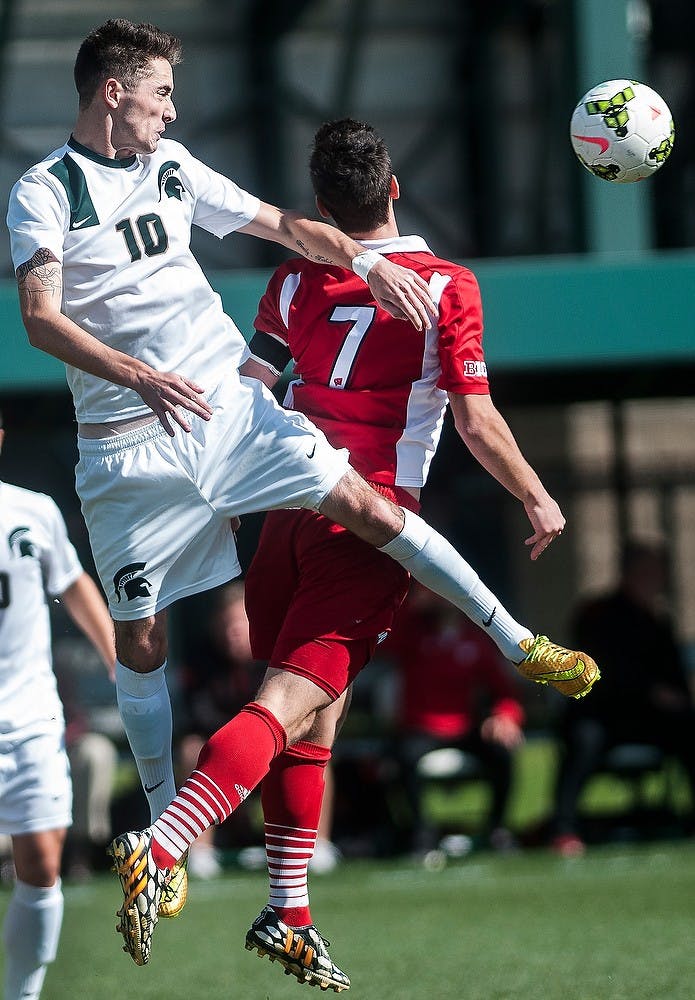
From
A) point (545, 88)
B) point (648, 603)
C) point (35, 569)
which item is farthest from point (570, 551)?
point (35, 569)

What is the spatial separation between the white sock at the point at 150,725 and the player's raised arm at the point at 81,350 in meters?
0.84

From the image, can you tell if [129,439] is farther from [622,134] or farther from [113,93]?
[622,134]

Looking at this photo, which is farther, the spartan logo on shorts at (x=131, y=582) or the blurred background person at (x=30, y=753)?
the blurred background person at (x=30, y=753)

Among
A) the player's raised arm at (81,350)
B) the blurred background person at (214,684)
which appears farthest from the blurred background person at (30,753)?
the blurred background person at (214,684)

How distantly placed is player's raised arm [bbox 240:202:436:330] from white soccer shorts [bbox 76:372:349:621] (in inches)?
18.4

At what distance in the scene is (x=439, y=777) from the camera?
1064 centimetres

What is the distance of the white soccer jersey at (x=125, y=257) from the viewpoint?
4.27 meters

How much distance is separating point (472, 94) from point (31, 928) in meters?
17.8

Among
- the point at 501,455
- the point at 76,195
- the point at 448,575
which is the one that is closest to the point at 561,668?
the point at 448,575

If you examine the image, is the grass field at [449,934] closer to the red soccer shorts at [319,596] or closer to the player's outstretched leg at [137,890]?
the red soccer shorts at [319,596]

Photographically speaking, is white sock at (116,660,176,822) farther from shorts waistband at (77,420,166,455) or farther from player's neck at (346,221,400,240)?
player's neck at (346,221,400,240)

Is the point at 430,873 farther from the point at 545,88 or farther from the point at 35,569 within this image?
the point at 545,88

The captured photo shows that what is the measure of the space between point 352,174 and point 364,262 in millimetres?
334

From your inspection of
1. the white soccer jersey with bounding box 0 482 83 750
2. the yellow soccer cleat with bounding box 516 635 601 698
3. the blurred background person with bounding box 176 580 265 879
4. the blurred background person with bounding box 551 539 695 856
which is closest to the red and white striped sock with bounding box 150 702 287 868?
the yellow soccer cleat with bounding box 516 635 601 698
